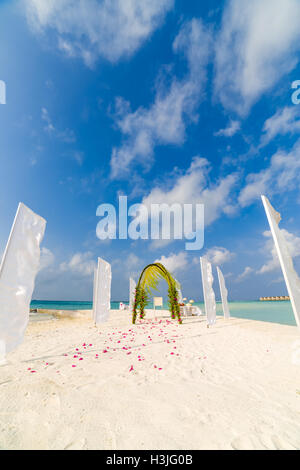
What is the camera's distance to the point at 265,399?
286cm

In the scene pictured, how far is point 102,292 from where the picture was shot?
10.0m

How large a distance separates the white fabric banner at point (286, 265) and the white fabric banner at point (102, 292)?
7860 mm

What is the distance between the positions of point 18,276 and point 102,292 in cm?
636

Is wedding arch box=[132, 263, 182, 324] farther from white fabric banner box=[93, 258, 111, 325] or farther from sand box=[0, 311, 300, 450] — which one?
sand box=[0, 311, 300, 450]

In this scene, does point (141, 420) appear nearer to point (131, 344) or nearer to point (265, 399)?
point (265, 399)

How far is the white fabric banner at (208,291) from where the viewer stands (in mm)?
9347

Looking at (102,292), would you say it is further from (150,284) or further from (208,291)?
(208,291)

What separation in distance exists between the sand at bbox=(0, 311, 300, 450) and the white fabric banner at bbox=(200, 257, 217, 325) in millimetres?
4155

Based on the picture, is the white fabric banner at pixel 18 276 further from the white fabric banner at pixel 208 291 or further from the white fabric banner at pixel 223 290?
the white fabric banner at pixel 223 290

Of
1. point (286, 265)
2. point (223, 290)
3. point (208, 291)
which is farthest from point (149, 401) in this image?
point (223, 290)

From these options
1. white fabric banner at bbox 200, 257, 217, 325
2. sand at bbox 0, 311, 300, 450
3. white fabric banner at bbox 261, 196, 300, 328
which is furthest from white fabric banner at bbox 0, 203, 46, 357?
white fabric banner at bbox 200, 257, 217, 325

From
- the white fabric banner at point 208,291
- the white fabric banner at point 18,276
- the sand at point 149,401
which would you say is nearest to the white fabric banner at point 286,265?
the sand at point 149,401

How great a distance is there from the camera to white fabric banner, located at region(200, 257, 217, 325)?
9347 millimetres
